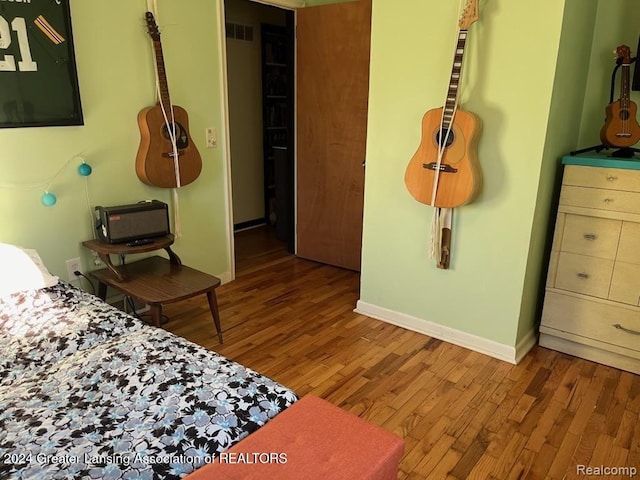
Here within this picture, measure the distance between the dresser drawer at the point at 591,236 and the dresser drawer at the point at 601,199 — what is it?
7cm

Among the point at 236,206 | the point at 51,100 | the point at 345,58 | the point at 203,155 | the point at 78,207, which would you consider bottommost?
the point at 236,206

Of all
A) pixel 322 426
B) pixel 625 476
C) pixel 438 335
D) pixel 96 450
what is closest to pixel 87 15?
pixel 96 450

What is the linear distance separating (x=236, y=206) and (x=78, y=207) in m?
2.37

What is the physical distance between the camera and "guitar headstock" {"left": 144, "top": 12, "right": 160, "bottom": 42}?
2.62m

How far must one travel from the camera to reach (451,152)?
236cm

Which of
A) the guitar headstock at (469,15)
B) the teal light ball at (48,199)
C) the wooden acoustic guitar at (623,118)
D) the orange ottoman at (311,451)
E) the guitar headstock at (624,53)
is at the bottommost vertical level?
the orange ottoman at (311,451)

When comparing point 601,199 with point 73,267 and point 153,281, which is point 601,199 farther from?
point 73,267

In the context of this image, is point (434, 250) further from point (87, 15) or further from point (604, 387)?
point (87, 15)

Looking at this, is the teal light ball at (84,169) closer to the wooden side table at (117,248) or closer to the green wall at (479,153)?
the wooden side table at (117,248)

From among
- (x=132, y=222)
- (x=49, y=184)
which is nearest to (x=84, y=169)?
(x=49, y=184)

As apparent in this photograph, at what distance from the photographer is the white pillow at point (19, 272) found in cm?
200

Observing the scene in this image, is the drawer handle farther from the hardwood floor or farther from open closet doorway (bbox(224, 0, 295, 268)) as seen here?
open closet doorway (bbox(224, 0, 295, 268))

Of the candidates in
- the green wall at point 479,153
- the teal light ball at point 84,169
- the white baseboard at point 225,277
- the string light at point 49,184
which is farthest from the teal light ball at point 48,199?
the green wall at point 479,153

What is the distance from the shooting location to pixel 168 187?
287cm
